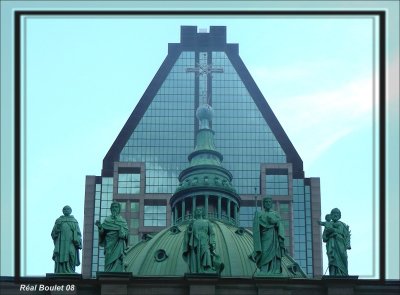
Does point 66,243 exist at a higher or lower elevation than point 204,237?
lower

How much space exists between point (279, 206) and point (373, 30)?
103074mm

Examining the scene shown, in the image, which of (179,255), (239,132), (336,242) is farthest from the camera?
(239,132)

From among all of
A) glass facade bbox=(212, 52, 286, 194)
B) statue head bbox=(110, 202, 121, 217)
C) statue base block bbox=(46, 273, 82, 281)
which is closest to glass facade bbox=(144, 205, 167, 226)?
glass facade bbox=(212, 52, 286, 194)

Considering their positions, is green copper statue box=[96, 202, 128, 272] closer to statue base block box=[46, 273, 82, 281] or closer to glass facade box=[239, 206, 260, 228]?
statue base block box=[46, 273, 82, 281]

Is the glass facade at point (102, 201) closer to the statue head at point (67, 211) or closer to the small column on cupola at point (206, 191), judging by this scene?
the small column on cupola at point (206, 191)

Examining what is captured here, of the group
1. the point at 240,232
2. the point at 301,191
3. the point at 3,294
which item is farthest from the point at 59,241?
the point at 301,191

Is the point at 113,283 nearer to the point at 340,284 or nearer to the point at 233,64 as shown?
the point at 340,284

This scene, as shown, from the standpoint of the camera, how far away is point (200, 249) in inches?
1686

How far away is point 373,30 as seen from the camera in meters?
19.6

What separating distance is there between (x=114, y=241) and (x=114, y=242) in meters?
0.04

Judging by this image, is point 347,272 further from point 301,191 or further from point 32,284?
point 301,191

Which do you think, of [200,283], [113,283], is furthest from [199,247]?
[113,283]

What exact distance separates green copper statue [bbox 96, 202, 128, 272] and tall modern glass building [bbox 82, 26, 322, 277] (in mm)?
68986

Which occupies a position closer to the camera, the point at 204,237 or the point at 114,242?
the point at 204,237
